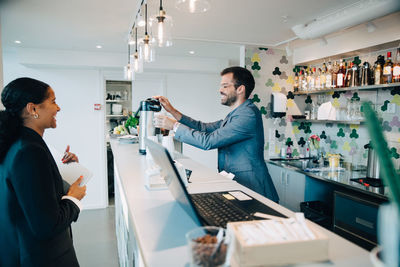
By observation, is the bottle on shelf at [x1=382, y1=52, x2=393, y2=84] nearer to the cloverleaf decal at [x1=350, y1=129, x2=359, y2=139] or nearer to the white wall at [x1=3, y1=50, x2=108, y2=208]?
the cloverleaf decal at [x1=350, y1=129, x2=359, y2=139]

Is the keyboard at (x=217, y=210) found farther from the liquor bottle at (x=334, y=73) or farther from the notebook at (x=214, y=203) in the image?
the liquor bottle at (x=334, y=73)

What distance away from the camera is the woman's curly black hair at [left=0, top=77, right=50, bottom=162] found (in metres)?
1.14

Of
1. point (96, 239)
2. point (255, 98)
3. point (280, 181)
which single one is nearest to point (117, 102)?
point (96, 239)

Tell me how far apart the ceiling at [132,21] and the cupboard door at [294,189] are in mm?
1823

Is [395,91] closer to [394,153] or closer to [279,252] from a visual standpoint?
[394,153]

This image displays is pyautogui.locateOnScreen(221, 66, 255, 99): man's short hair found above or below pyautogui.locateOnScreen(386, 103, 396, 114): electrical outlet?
above

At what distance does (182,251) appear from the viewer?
777mm

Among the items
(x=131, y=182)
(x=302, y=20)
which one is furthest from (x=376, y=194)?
(x=131, y=182)

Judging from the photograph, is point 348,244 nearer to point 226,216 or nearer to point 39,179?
point 226,216

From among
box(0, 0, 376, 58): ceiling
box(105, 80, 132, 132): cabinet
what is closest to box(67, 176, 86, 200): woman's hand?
box(0, 0, 376, 58): ceiling

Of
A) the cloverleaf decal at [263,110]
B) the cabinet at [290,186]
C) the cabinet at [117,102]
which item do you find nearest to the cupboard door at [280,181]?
the cabinet at [290,186]

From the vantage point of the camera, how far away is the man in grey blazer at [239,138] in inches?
75.4

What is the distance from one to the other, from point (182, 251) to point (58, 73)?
4.90 meters

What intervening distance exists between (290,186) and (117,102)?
4.20 meters
